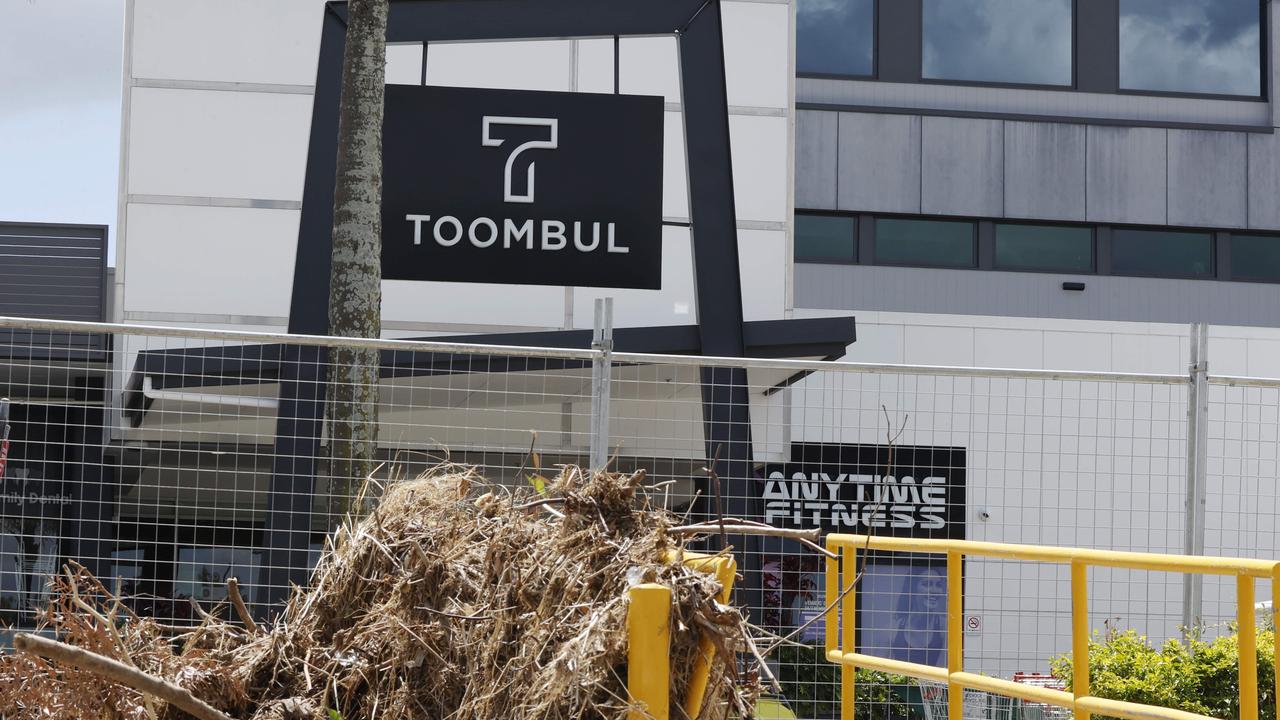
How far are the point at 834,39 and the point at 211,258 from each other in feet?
47.8

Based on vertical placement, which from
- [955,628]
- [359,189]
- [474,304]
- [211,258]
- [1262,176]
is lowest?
[955,628]

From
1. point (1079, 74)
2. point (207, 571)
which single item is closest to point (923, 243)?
point (1079, 74)

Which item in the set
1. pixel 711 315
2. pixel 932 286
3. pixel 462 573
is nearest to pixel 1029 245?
pixel 932 286

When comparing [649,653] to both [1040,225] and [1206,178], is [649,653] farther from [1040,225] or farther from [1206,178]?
[1206,178]

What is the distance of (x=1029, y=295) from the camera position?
22.2 m

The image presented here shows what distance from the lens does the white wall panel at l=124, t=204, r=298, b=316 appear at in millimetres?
10688

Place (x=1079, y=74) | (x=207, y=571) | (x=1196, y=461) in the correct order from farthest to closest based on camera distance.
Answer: (x=1079, y=74) → (x=207, y=571) → (x=1196, y=461)

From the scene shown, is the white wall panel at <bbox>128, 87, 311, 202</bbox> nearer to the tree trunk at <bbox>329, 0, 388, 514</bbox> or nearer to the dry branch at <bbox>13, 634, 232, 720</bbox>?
the tree trunk at <bbox>329, 0, 388, 514</bbox>

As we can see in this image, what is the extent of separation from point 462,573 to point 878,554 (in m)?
6.42

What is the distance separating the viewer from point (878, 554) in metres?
9.30

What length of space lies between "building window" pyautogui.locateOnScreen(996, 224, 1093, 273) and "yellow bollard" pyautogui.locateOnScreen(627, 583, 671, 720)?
20950 millimetres

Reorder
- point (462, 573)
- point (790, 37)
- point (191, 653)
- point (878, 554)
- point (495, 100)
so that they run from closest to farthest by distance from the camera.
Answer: point (462, 573) → point (191, 653) → point (878, 554) → point (495, 100) → point (790, 37)

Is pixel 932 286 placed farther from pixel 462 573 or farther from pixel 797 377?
pixel 462 573

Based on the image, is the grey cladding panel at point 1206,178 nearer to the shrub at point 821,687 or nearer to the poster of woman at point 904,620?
the poster of woman at point 904,620
